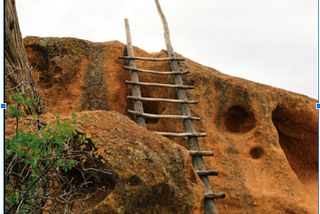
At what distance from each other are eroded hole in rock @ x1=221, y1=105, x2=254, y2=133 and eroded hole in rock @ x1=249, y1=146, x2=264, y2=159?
544 millimetres

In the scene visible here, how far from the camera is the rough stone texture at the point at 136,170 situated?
2434mm

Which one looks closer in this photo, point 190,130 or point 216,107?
point 190,130

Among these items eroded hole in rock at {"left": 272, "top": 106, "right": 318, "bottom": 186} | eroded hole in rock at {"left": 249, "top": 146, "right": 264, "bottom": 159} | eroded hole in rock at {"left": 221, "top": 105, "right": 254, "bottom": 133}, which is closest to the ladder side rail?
eroded hole in rock at {"left": 221, "top": 105, "right": 254, "bottom": 133}

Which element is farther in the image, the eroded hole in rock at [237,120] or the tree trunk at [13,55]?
the eroded hole in rock at [237,120]

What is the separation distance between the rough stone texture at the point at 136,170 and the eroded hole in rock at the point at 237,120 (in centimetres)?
262

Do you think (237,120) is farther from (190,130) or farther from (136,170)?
(136,170)

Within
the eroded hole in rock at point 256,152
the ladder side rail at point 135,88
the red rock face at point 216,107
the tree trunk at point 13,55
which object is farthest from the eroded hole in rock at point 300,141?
the tree trunk at point 13,55

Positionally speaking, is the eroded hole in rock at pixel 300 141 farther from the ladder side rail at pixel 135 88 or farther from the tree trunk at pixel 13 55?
the tree trunk at pixel 13 55

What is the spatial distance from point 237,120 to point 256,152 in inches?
32.0

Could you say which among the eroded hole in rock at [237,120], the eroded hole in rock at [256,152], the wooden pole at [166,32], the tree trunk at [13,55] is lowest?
the eroded hole in rock at [256,152]

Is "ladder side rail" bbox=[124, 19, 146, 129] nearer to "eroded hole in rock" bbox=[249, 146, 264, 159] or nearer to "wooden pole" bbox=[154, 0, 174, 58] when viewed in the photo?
"wooden pole" bbox=[154, 0, 174, 58]

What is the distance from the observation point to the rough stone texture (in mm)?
2434

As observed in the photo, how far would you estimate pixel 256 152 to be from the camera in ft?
17.0

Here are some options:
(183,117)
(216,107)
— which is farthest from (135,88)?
(216,107)
